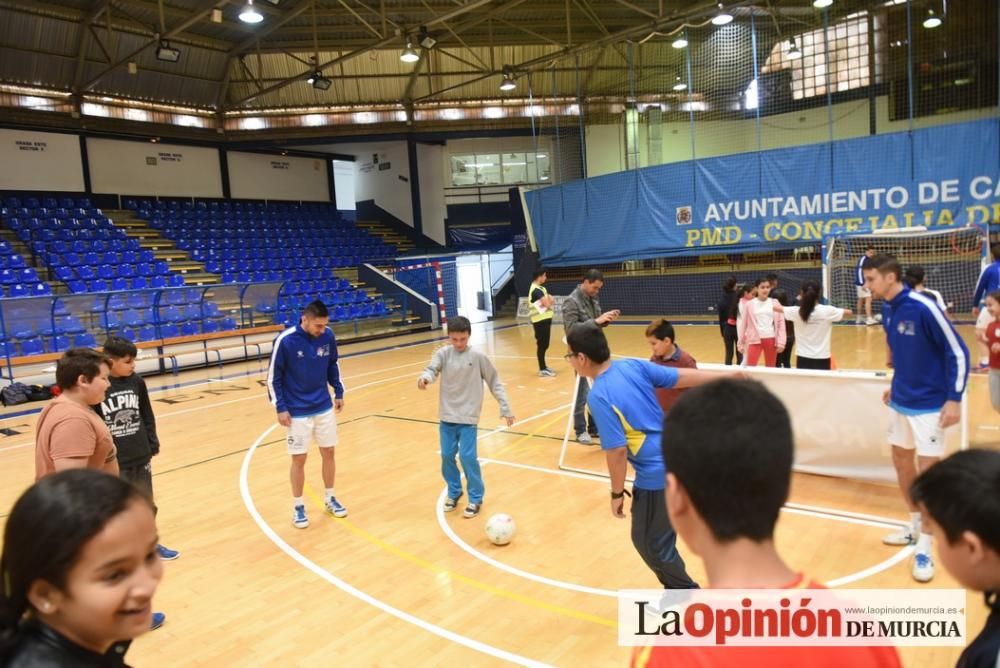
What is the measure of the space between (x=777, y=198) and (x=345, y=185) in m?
20.5

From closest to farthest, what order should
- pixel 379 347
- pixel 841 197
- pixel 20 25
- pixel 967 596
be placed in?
pixel 967 596, pixel 841 197, pixel 20 25, pixel 379 347

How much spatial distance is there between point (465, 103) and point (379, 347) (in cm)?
1165

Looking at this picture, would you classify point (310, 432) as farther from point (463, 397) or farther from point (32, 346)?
point (32, 346)

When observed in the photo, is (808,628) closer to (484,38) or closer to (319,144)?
(484,38)

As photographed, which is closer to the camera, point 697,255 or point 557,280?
point 697,255

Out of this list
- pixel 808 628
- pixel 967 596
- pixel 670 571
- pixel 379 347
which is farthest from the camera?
pixel 379 347

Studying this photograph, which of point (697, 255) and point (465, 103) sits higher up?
point (465, 103)

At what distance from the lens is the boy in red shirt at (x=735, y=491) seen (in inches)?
49.4

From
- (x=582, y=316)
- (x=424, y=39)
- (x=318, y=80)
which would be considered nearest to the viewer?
(x=582, y=316)

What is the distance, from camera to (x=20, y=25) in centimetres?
1834

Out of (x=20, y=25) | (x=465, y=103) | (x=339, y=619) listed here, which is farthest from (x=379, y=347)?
(x=339, y=619)

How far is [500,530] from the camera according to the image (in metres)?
5.46

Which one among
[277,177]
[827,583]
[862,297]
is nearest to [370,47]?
[277,177]

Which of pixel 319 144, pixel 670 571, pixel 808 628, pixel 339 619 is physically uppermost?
pixel 319 144
